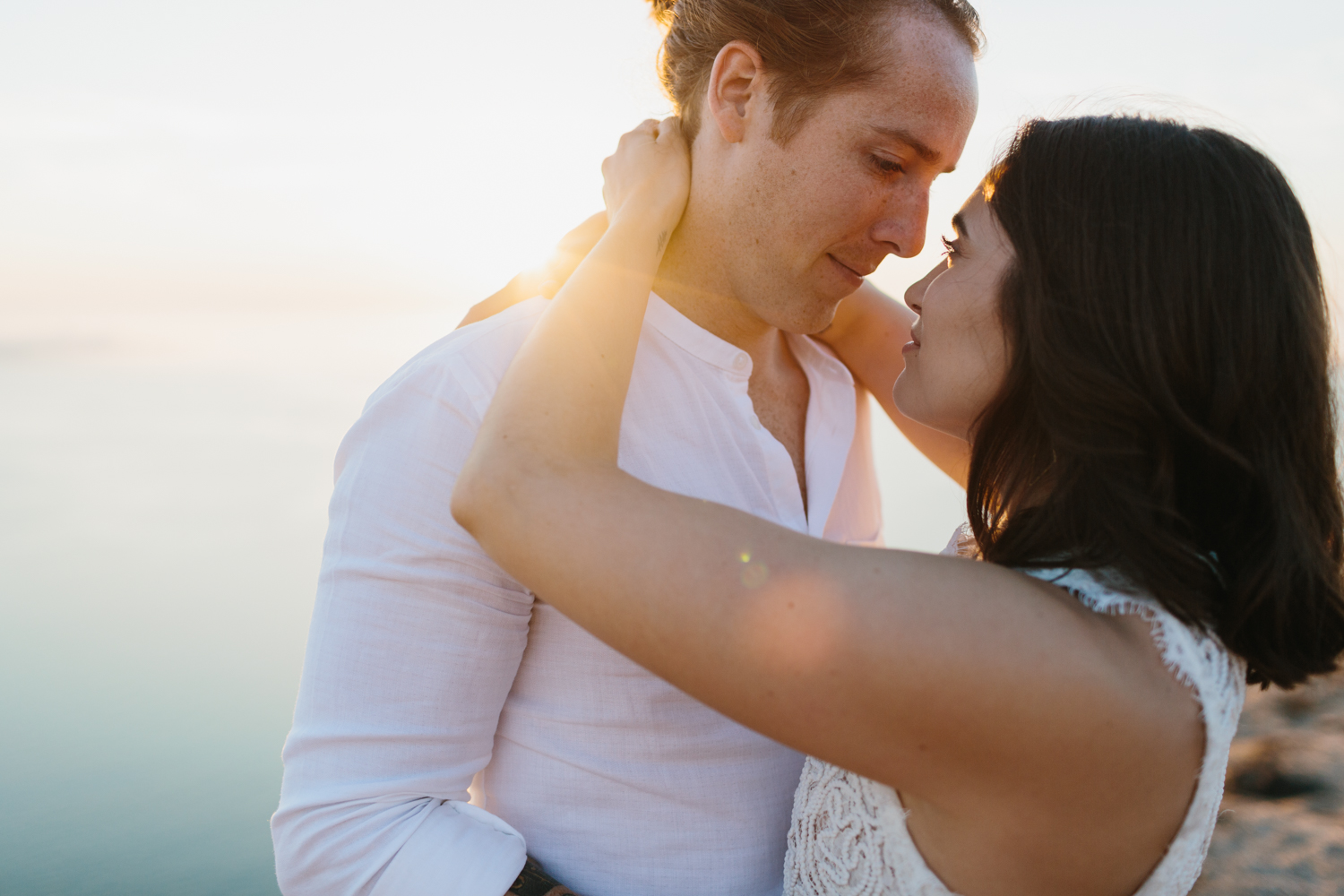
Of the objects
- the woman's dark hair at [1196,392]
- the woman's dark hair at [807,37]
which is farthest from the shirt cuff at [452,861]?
the woman's dark hair at [807,37]

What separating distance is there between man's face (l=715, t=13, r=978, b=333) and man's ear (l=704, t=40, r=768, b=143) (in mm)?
34

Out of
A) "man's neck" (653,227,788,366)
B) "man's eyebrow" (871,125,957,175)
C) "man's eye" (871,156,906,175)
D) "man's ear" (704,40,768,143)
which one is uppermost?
"man's ear" (704,40,768,143)

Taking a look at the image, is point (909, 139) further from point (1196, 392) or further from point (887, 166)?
point (1196, 392)

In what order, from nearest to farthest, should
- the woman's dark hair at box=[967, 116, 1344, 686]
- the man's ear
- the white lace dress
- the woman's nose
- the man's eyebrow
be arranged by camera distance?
the white lace dress
the woman's dark hair at box=[967, 116, 1344, 686]
the woman's nose
the man's eyebrow
the man's ear

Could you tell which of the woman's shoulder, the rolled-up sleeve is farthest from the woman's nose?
the rolled-up sleeve

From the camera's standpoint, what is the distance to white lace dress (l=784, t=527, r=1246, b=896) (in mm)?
1125

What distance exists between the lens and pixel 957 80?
77.9 inches

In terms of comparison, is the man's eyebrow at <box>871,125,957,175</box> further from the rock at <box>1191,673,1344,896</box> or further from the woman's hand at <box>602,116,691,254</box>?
the rock at <box>1191,673,1344,896</box>

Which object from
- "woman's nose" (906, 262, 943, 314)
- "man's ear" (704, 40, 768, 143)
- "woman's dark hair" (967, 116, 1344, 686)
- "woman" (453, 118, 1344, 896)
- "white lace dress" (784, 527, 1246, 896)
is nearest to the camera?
"woman" (453, 118, 1344, 896)

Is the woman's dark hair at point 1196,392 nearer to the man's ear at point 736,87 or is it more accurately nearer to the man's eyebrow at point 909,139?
the man's eyebrow at point 909,139

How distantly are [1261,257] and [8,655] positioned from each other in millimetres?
5113

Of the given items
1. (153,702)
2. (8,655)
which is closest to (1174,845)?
(153,702)

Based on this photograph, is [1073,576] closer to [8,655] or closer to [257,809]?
[257,809]

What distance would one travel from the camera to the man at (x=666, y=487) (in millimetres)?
1490
